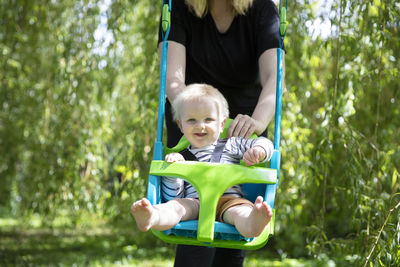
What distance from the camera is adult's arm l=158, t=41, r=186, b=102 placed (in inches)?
72.8

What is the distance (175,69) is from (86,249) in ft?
9.46

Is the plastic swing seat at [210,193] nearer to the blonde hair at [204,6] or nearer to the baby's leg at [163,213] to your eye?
the baby's leg at [163,213]

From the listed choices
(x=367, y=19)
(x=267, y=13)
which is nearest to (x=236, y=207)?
(x=267, y=13)

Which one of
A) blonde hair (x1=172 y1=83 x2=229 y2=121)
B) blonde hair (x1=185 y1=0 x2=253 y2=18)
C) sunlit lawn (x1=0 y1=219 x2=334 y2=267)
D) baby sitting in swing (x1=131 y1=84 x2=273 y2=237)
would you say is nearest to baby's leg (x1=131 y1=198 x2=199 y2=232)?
baby sitting in swing (x1=131 y1=84 x2=273 y2=237)

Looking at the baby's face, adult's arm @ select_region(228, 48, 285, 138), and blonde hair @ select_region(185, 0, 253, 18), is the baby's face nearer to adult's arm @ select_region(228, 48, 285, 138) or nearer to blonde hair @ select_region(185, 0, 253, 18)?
adult's arm @ select_region(228, 48, 285, 138)

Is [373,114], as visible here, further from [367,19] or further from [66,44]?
[66,44]

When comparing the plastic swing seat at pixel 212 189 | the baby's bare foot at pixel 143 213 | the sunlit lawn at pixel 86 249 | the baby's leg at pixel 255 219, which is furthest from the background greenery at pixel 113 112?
the baby's bare foot at pixel 143 213

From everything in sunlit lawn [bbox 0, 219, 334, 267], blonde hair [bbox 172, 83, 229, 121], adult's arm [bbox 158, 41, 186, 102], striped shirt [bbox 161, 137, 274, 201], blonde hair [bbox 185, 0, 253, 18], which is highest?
blonde hair [bbox 185, 0, 253, 18]

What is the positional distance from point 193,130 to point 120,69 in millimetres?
2492

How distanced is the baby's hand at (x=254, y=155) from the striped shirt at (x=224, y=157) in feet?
0.10

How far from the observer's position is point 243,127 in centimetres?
174

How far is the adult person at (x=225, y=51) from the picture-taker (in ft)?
6.20

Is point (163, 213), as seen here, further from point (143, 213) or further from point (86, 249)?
point (86, 249)

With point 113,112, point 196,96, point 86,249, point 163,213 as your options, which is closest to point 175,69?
point 196,96
